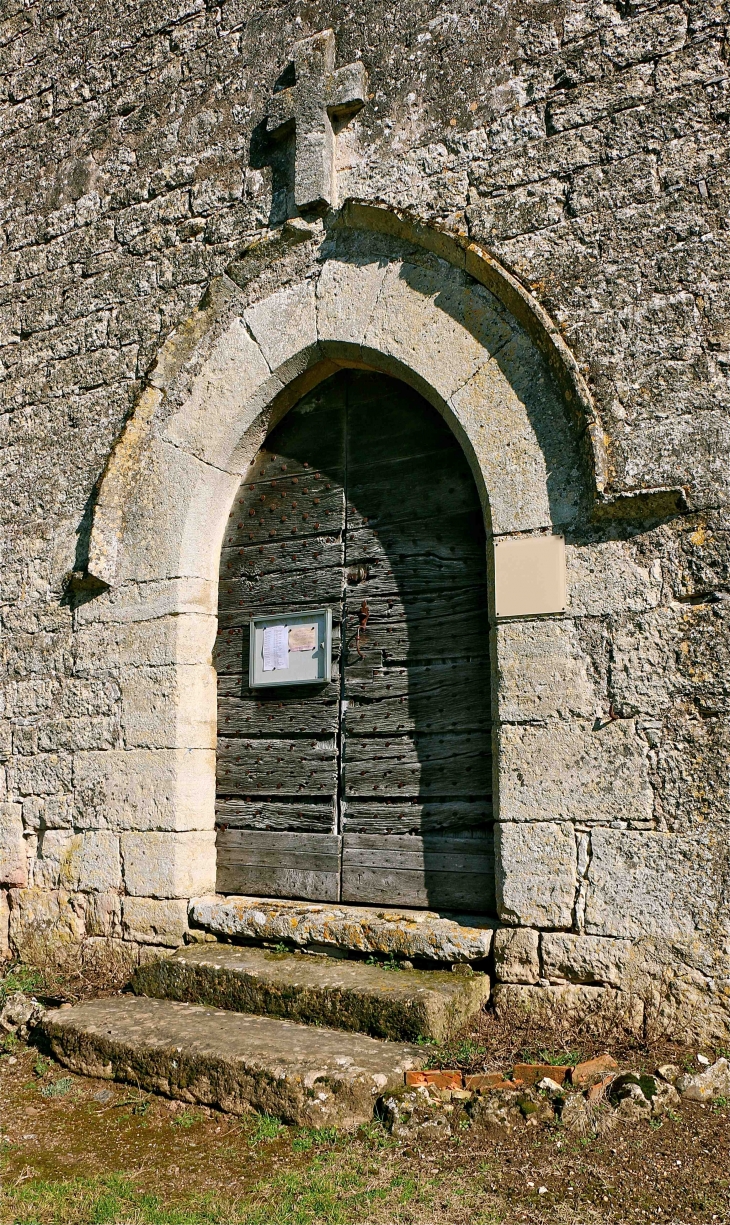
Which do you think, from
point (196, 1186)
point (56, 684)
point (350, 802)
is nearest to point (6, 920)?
point (56, 684)

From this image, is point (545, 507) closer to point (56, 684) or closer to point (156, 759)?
point (156, 759)

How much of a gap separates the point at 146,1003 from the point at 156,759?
103cm

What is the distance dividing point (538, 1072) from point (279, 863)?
1594 millimetres

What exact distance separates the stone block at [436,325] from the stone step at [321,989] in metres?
2.24

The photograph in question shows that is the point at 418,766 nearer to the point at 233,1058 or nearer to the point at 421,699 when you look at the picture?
the point at 421,699

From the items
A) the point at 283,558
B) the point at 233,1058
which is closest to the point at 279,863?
the point at 233,1058

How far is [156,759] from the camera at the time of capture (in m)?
4.36

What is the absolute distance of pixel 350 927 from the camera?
150 inches

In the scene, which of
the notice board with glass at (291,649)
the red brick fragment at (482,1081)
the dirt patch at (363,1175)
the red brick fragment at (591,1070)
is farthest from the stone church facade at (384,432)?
the dirt patch at (363,1175)

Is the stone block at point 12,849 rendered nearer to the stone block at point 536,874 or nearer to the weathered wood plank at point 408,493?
the weathered wood plank at point 408,493

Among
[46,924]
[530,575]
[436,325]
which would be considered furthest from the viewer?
[46,924]

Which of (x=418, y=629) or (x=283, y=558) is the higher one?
(x=283, y=558)

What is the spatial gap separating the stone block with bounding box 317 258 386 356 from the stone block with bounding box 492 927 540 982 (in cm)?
246

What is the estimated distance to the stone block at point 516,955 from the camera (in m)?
3.40
